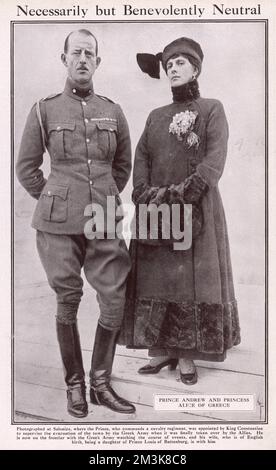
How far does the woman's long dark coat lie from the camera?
2189mm

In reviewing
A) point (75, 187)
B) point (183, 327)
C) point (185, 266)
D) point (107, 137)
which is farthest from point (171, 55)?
point (183, 327)

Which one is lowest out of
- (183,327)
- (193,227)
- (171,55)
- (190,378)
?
(190,378)

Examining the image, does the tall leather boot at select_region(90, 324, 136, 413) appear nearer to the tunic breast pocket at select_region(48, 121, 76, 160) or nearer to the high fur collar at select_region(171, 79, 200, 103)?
the tunic breast pocket at select_region(48, 121, 76, 160)

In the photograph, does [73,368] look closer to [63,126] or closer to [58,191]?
[58,191]

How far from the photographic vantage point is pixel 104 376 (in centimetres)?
224

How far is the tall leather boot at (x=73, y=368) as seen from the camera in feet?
7.21

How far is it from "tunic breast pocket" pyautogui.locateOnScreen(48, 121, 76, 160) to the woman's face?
18.0 inches

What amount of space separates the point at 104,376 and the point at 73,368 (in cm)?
13

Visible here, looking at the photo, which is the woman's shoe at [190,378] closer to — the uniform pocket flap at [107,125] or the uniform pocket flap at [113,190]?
the uniform pocket flap at [113,190]

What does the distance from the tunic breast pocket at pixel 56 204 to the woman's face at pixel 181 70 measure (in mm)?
630

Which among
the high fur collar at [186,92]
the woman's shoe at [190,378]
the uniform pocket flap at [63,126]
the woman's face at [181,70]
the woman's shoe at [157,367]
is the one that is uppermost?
the woman's face at [181,70]

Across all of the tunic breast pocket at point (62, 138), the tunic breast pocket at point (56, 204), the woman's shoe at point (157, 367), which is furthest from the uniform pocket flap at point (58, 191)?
the woman's shoe at point (157, 367)

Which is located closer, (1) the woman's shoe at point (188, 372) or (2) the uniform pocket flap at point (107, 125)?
(2) the uniform pocket flap at point (107, 125)
